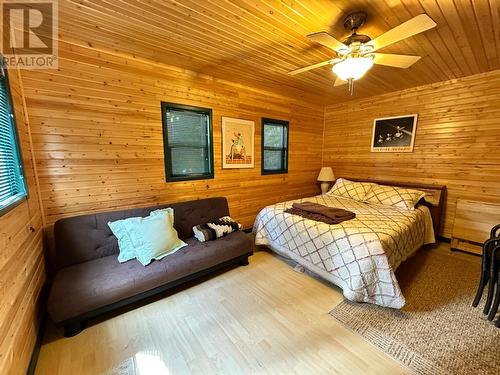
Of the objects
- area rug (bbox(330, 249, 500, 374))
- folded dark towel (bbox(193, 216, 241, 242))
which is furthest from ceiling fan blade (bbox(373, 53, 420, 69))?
folded dark towel (bbox(193, 216, 241, 242))

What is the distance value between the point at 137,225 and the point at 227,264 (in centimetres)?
107

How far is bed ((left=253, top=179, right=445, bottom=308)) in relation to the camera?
6.15 feet

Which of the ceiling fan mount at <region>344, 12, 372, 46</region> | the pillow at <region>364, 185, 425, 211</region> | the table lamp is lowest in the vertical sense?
the pillow at <region>364, 185, 425, 211</region>

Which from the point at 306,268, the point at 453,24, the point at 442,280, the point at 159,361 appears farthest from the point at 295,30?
the point at 442,280

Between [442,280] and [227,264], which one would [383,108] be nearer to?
[442,280]

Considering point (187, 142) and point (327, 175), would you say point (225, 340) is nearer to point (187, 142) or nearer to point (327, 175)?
point (187, 142)

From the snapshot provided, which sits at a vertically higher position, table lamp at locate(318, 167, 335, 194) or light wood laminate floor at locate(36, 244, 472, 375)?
table lamp at locate(318, 167, 335, 194)

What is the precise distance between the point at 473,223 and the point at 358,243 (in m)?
2.15

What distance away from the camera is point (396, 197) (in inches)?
119

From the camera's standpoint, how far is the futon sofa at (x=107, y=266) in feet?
5.26

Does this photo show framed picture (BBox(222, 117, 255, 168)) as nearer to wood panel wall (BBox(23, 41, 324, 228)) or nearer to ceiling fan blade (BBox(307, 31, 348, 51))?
wood panel wall (BBox(23, 41, 324, 228))

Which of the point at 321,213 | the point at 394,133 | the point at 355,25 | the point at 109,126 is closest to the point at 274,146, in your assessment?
the point at 321,213

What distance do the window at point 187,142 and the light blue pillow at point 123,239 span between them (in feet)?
2.72

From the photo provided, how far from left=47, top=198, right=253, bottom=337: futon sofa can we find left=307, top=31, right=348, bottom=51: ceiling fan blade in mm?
2096
